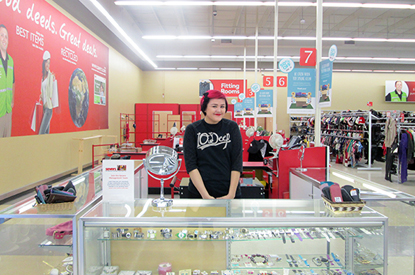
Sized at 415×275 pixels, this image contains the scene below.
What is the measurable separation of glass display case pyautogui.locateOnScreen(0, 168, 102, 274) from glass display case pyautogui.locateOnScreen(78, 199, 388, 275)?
0.08 metres

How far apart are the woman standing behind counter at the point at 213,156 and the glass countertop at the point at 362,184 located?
819mm

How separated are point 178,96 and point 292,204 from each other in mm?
15806

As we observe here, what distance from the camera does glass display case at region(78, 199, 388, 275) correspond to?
1523 millimetres

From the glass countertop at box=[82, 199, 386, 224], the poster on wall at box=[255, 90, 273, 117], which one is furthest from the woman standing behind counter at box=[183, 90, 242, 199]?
the poster on wall at box=[255, 90, 273, 117]

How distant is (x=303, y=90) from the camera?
433 cm

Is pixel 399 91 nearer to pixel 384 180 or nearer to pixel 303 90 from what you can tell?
pixel 384 180

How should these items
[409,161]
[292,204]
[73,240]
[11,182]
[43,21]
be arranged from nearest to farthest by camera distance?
[73,240] < [292,204] < [11,182] < [43,21] < [409,161]

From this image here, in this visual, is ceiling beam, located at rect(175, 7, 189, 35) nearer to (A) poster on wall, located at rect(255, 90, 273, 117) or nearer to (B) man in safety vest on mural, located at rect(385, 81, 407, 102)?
(A) poster on wall, located at rect(255, 90, 273, 117)

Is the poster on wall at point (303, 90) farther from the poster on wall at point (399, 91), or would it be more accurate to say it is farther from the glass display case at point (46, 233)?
the poster on wall at point (399, 91)

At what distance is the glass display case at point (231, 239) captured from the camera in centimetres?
152

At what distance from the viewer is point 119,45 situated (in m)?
12.3

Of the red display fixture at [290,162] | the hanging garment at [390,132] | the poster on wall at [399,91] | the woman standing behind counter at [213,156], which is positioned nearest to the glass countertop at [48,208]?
the woman standing behind counter at [213,156]

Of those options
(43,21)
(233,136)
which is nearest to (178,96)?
(43,21)

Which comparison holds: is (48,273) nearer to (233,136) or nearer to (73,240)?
(73,240)
